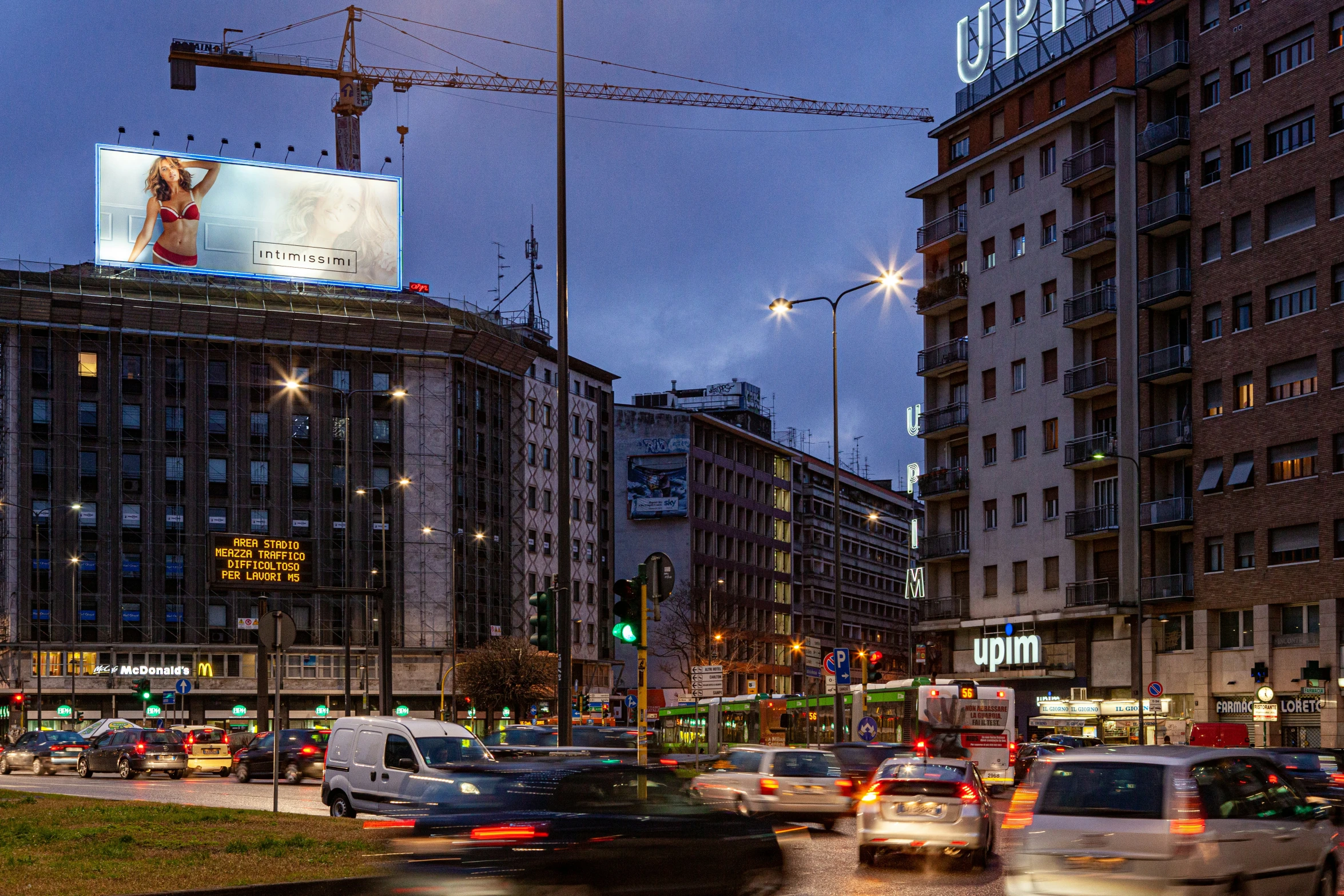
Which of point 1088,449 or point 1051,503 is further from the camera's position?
point 1051,503

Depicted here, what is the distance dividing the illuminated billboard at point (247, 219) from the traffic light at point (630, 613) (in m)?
67.3

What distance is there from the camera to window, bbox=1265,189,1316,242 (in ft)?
170

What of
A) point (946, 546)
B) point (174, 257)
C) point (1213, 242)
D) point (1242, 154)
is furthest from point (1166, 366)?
point (174, 257)

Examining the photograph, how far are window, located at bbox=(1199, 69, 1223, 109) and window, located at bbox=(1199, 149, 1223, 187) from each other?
1.68 m

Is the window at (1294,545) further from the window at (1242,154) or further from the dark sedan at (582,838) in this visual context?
the dark sedan at (582,838)

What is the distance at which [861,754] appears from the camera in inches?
1224

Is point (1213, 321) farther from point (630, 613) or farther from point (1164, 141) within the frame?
point (630, 613)

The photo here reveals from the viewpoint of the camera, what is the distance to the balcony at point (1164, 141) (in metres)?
56.8

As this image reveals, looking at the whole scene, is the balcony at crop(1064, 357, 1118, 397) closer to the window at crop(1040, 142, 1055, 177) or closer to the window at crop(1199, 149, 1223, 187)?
the window at crop(1199, 149, 1223, 187)

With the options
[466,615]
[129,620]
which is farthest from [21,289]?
[466,615]

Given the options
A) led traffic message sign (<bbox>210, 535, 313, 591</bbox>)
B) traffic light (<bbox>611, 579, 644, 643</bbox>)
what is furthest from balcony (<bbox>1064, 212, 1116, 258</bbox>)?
traffic light (<bbox>611, 579, 644, 643</bbox>)

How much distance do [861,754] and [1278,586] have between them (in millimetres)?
26780

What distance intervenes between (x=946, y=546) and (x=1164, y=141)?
19.5 metres

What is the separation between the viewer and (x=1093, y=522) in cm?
5947
